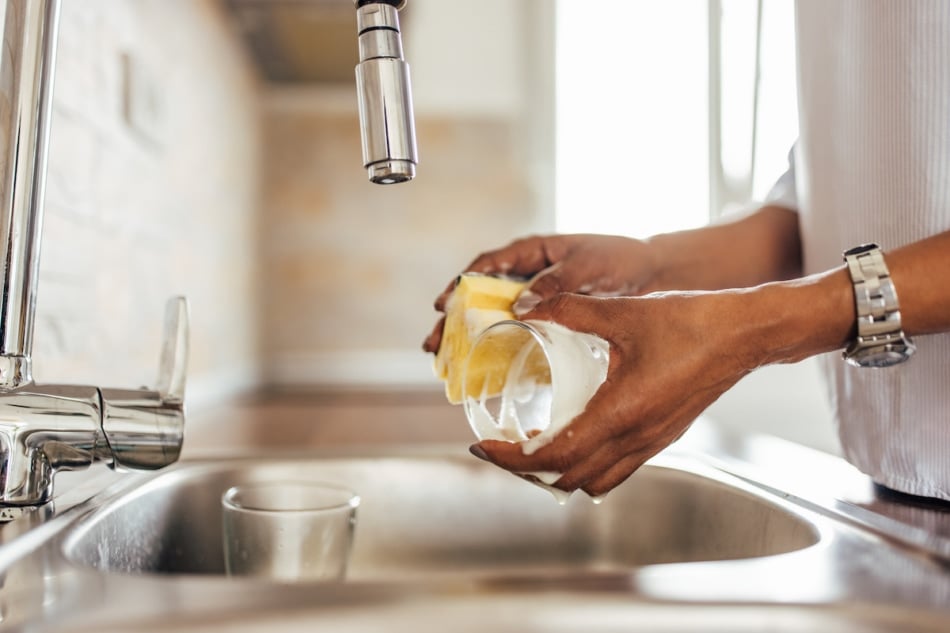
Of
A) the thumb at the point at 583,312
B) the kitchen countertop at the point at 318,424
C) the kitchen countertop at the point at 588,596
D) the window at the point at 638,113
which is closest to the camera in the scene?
the kitchen countertop at the point at 588,596

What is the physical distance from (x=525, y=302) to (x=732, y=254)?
27 cm

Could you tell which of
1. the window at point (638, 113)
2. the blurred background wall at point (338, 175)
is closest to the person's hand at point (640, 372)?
the blurred background wall at point (338, 175)

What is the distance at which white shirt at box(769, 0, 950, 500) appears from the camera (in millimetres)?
537

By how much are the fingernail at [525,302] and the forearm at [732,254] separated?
19 cm

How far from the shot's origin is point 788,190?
80 cm

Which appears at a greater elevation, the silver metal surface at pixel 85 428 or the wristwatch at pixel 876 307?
the wristwatch at pixel 876 307

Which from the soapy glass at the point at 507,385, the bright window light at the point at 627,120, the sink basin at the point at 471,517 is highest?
the bright window light at the point at 627,120

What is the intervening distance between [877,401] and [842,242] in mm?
118

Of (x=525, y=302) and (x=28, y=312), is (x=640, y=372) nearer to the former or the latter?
(x=525, y=302)

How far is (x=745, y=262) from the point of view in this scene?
2.62 feet

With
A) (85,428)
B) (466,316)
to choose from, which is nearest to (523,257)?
(466,316)

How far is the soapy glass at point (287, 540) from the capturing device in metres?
0.55

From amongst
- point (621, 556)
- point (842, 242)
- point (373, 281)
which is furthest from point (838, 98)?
point (373, 281)

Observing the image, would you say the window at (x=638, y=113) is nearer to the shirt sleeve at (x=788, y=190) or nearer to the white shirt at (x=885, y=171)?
the shirt sleeve at (x=788, y=190)
